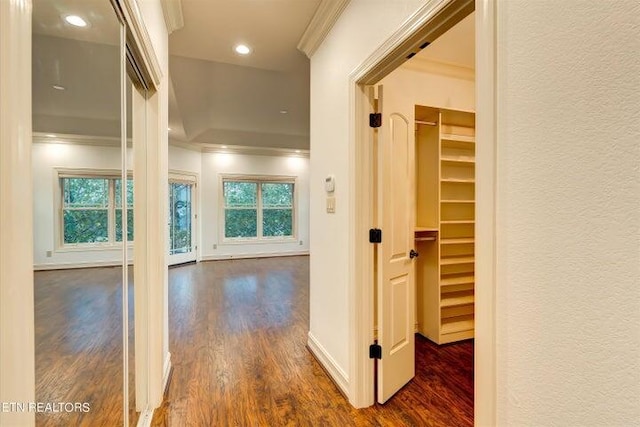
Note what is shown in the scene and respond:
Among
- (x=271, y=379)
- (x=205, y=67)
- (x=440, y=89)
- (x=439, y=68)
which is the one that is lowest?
(x=271, y=379)

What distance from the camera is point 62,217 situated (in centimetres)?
97

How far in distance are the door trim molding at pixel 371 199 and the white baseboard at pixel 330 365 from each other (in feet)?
0.34

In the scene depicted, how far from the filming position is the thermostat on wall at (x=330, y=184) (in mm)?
2252

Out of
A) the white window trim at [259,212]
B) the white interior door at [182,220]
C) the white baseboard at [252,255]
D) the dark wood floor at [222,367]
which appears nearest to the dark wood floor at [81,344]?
the dark wood floor at [222,367]

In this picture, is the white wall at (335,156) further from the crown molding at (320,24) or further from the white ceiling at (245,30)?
the white ceiling at (245,30)

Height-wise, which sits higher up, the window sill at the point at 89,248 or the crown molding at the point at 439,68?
the crown molding at the point at 439,68

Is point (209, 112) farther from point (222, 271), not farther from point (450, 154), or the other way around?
point (450, 154)

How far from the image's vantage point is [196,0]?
2.16m

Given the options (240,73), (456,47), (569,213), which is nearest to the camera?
(569,213)

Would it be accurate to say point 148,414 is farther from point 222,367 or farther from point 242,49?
point 242,49

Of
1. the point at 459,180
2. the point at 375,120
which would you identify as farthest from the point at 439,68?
the point at 375,120

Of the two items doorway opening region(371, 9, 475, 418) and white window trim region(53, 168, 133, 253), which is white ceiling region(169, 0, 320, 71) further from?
white window trim region(53, 168, 133, 253)

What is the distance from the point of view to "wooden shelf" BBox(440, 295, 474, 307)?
2.99m

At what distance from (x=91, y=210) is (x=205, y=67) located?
9.23ft
